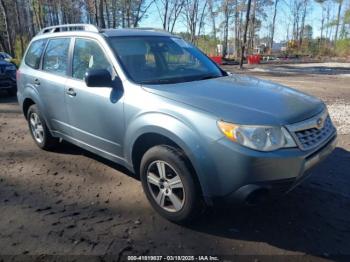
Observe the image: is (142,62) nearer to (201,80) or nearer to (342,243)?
(201,80)

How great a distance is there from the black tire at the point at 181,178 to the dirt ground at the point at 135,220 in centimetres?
14

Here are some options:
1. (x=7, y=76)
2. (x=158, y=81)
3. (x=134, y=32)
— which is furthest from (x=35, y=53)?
Result: (x=7, y=76)

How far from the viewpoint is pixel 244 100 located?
316 cm

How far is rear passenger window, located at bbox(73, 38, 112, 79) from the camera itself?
13.0 ft

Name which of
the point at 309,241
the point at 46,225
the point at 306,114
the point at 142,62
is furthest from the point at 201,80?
the point at 46,225

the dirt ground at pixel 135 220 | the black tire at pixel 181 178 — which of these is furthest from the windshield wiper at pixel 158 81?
the dirt ground at pixel 135 220

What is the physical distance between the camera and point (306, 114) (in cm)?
312

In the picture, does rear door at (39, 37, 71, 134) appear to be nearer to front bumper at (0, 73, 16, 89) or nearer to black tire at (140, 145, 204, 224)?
black tire at (140, 145, 204, 224)

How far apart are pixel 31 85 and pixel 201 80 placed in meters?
2.84

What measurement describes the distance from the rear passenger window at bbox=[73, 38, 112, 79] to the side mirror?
0.21 meters

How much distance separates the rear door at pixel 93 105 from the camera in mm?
3693

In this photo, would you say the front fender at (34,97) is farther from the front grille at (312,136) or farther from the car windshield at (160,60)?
the front grille at (312,136)

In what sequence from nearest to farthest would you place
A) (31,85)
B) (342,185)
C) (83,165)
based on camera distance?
(342,185)
(83,165)
(31,85)

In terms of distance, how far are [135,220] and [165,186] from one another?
49cm
